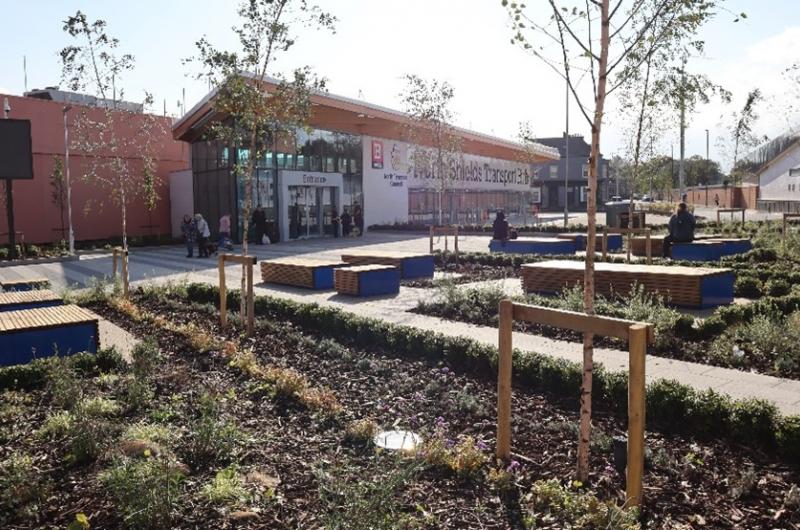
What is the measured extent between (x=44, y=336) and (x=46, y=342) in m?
0.07

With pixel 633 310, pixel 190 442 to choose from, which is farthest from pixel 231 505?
pixel 633 310

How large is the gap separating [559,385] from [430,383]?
46.9 inches

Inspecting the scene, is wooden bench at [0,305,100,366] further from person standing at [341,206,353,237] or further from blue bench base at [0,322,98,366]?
person standing at [341,206,353,237]

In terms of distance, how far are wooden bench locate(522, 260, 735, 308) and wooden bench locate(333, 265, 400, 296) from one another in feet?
10.2

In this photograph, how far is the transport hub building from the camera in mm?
28438

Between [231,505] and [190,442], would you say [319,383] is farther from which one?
[231,505]

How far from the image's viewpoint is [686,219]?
16219 millimetres

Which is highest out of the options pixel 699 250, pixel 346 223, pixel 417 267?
pixel 346 223

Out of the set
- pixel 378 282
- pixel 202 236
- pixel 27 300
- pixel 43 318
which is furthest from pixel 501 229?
pixel 43 318

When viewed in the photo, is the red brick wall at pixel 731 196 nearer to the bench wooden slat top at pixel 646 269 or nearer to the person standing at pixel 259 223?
the person standing at pixel 259 223

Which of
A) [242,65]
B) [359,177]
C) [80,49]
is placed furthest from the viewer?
[359,177]

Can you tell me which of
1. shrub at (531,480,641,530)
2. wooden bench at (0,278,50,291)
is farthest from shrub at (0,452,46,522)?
wooden bench at (0,278,50,291)

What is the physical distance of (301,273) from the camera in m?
14.1

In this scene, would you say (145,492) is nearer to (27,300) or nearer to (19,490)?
(19,490)
